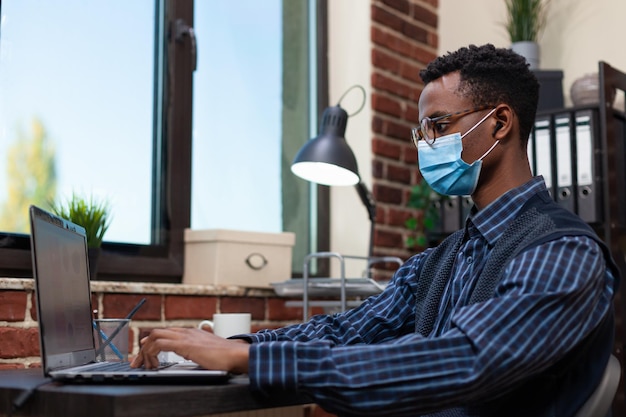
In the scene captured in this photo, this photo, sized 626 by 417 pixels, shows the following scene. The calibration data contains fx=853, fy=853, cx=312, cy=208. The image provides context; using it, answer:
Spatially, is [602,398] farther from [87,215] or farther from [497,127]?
[87,215]

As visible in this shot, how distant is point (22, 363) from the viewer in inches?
71.1

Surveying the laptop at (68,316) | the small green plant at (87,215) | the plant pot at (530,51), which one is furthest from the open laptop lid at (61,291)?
the plant pot at (530,51)

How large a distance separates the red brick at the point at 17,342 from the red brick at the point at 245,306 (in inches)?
21.9

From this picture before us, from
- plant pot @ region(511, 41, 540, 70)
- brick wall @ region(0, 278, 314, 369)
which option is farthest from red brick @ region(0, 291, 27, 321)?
plant pot @ region(511, 41, 540, 70)

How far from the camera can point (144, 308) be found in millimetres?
2059

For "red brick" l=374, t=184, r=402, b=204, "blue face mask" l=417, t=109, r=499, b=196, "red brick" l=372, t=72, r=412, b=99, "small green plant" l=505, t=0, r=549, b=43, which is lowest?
"blue face mask" l=417, t=109, r=499, b=196

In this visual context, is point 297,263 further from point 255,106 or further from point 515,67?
point 515,67

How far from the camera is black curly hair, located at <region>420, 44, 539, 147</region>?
138cm

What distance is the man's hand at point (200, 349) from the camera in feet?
3.43

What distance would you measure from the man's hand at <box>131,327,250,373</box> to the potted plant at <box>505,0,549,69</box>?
1.95 meters

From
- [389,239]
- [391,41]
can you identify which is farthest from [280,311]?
[391,41]

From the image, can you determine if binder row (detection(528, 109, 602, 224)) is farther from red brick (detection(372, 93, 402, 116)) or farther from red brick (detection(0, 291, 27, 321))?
red brick (detection(0, 291, 27, 321))

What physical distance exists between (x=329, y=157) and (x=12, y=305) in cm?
80

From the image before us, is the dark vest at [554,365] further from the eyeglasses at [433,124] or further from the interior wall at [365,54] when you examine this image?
the interior wall at [365,54]
